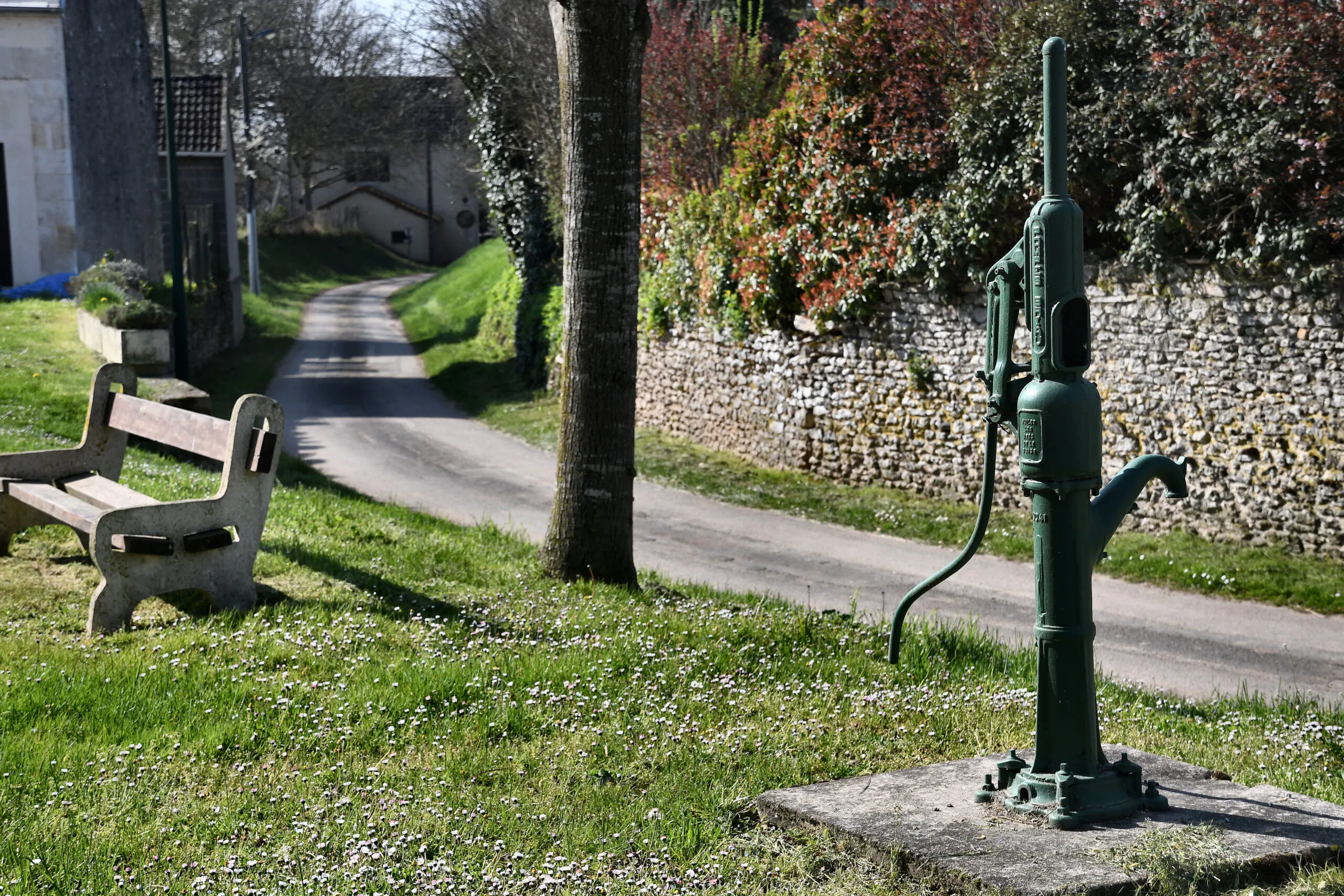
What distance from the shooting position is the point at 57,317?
1970 centimetres

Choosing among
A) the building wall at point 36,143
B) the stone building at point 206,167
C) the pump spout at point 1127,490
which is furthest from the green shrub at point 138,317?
the stone building at point 206,167

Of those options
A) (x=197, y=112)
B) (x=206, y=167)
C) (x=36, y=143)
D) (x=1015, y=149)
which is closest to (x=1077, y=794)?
(x=1015, y=149)

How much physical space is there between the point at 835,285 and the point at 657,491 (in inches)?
123

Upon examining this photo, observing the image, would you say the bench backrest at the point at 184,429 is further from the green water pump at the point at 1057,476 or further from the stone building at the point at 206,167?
the stone building at the point at 206,167

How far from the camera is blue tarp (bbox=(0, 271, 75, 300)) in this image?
74.3ft

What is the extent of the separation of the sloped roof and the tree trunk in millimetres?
57211

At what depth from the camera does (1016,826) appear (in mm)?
3592

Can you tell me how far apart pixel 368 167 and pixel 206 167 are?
32820 mm

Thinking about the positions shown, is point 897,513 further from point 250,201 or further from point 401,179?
point 401,179

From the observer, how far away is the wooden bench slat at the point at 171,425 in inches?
257

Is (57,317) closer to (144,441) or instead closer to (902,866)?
(144,441)

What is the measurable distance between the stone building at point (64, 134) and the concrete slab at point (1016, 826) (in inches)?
948

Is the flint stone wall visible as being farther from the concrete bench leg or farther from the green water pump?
the concrete bench leg

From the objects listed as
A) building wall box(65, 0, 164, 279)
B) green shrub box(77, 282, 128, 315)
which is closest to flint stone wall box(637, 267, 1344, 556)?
green shrub box(77, 282, 128, 315)
